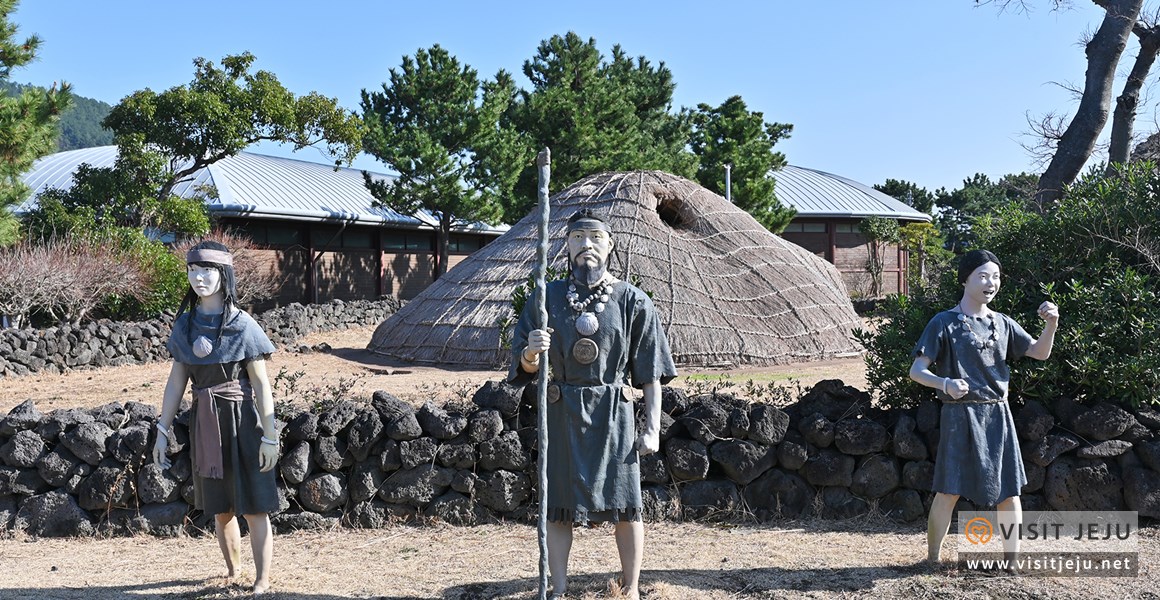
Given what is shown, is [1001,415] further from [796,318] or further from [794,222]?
[794,222]

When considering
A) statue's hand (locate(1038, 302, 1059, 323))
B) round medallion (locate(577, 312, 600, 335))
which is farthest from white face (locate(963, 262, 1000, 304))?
round medallion (locate(577, 312, 600, 335))

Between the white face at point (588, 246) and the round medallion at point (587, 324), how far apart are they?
23 cm

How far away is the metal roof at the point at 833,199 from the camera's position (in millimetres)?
27203

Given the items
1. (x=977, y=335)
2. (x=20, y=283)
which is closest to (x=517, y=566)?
(x=977, y=335)

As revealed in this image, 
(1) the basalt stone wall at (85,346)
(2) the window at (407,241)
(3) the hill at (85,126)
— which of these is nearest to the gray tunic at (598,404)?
(1) the basalt stone wall at (85,346)

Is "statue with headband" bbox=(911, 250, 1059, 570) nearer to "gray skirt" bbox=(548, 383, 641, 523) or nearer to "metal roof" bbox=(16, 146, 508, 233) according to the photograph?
"gray skirt" bbox=(548, 383, 641, 523)

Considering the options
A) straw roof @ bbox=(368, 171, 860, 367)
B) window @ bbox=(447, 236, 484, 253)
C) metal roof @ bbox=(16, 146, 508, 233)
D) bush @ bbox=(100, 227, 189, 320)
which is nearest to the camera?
straw roof @ bbox=(368, 171, 860, 367)

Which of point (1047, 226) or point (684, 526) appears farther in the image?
point (1047, 226)

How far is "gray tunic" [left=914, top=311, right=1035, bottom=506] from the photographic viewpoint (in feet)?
13.1

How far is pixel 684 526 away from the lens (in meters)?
5.14

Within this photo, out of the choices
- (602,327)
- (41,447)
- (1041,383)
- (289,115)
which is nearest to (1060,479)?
(1041,383)

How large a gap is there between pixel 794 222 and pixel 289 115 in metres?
16.3

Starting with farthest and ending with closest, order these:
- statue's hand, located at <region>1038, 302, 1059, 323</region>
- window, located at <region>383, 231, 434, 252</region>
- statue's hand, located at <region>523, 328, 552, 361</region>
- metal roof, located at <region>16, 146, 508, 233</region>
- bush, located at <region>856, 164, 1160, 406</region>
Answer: window, located at <region>383, 231, 434, 252</region>
metal roof, located at <region>16, 146, 508, 233</region>
bush, located at <region>856, 164, 1160, 406</region>
statue's hand, located at <region>1038, 302, 1059, 323</region>
statue's hand, located at <region>523, 328, 552, 361</region>

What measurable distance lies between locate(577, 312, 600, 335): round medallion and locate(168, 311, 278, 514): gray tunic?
1.49 metres
